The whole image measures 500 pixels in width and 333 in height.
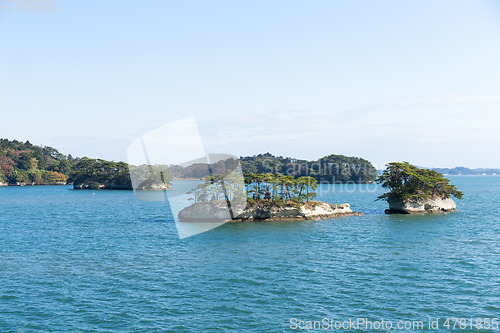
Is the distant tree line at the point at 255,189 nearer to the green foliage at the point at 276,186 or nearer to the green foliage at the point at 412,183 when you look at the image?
the green foliage at the point at 276,186

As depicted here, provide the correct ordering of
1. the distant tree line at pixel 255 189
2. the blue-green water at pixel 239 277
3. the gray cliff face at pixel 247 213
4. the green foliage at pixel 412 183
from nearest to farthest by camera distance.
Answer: the blue-green water at pixel 239 277 → the gray cliff face at pixel 247 213 → the distant tree line at pixel 255 189 → the green foliage at pixel 412 183

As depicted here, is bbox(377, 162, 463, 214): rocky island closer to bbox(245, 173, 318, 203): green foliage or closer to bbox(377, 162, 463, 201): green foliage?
→ bbox(377, 162, 463, 201): green foliage

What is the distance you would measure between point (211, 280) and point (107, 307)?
9.26 m

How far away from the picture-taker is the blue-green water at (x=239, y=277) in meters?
25.1

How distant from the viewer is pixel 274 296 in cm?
2877

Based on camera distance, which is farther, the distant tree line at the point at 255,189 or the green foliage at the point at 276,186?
the green foliage at the point at 276,186

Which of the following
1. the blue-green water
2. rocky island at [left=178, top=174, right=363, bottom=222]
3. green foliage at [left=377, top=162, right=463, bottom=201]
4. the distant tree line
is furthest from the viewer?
green foliage at [left=377, top=162, right=463, bottom=201]

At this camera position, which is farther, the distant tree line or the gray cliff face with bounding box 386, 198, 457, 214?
the gray cliff face with bounding box 386, 198, 457, 214

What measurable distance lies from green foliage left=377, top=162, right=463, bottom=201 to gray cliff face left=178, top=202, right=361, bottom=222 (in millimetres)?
18479

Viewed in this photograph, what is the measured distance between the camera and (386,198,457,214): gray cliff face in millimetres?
78500

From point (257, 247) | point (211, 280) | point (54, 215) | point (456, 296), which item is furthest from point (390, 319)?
point (54, 215)

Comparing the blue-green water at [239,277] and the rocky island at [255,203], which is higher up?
the rocky island at [255,203]

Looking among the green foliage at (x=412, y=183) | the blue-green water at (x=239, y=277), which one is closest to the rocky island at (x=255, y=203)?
the blue-green water at (x=239, y=277)

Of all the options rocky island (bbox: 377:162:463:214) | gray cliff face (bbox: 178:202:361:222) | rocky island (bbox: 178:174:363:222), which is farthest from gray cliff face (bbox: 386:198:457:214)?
rocky island (bbox: 178:174:363:222)
